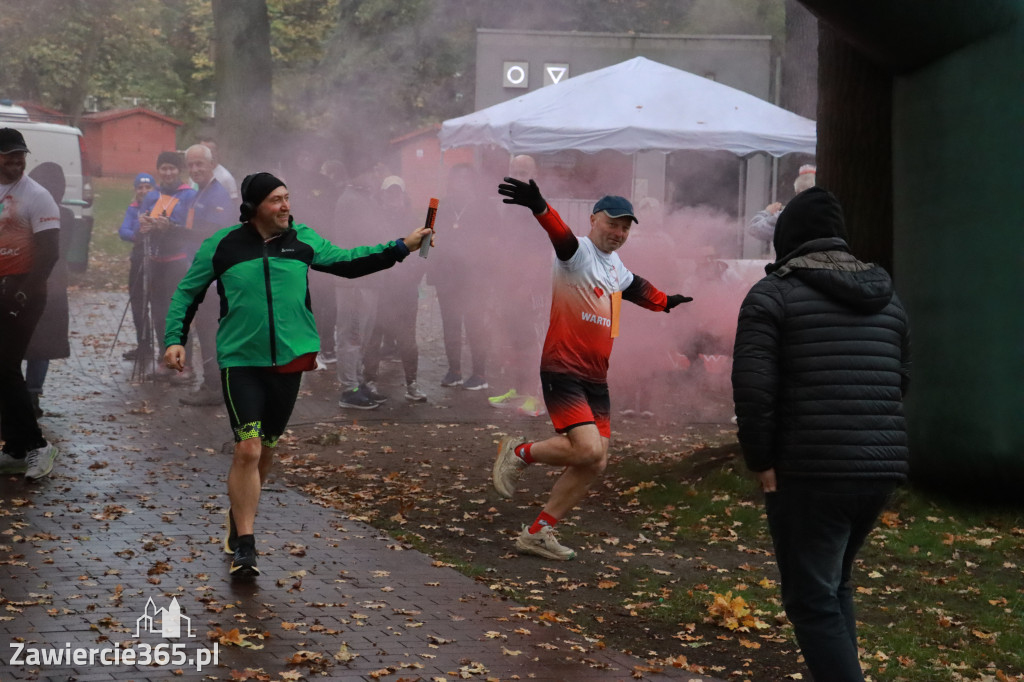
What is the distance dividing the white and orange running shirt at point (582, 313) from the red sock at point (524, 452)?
56 centimetres

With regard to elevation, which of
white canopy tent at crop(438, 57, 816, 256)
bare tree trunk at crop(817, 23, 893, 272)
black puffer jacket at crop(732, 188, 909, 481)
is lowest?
black puffer jacket at crop(732, 188, 909, 481)

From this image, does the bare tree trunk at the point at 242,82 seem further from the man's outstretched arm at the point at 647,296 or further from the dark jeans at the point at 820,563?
the dark jeans at the point at 820,563

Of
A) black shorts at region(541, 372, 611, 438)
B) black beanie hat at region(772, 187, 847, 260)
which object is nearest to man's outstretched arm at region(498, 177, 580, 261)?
black shorts at region(541, 372, 611, 438)

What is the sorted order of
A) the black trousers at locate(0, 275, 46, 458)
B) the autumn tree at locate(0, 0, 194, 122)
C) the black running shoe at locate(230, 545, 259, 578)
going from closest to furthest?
the black running shoe at locate(230, 545, 259, 578) → the black trousers at locate(0, 275, 46, 458) → the autumn tree at locate(0, 0, 194, 122)

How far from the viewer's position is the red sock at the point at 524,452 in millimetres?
6976

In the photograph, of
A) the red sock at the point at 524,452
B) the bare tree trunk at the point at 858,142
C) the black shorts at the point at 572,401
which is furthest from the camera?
the bare tree trunk at the point at 858,142

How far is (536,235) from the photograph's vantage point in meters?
12.6

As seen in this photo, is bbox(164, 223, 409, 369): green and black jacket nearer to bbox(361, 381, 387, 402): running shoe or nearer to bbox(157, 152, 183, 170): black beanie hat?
bbox(361, 381, 387, 402): running shoe

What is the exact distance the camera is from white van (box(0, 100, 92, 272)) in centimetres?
1729

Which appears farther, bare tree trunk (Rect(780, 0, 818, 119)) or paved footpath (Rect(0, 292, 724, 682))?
bare tree trunk (Rect(780, 0, 818, 119))

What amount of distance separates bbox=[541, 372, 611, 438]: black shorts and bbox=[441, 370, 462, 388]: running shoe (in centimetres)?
662

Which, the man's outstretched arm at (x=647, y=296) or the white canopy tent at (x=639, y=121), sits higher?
the white canopy tent at (x=639, y=121)

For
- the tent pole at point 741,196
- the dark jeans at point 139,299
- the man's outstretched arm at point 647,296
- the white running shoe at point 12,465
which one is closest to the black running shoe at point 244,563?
the man's outstretched arm at point 647,296

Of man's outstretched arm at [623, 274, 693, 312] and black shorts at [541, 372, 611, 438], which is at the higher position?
man's outstretched arm at [623, 274, 693, 312]
